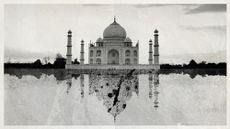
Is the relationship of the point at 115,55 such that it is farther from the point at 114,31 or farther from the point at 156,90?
the point at 156,90

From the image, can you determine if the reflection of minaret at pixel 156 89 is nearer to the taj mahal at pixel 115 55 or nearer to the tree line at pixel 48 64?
the taj mahal at pixel 115 55

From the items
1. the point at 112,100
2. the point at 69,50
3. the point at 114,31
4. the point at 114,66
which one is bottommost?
the point at 112,100

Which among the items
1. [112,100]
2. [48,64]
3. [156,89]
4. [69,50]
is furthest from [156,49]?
[48,64]

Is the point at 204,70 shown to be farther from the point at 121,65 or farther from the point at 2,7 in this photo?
the point at 2,7

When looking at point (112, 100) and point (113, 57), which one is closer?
point (112, 100)

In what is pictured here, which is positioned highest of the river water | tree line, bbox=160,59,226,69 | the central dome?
the central dome

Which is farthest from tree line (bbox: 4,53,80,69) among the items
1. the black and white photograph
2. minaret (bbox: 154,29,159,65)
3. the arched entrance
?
minaret (bbox: 154,29,159,65)

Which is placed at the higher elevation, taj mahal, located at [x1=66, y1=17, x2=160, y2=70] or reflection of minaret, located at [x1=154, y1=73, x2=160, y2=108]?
taj mahal, located at [x1=66, y1=17, x2=160, y2=70]

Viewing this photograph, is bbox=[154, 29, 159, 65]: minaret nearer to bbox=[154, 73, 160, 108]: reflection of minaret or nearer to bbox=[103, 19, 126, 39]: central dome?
bbox=[154, 73, 160, 108]: reflection of minaret
